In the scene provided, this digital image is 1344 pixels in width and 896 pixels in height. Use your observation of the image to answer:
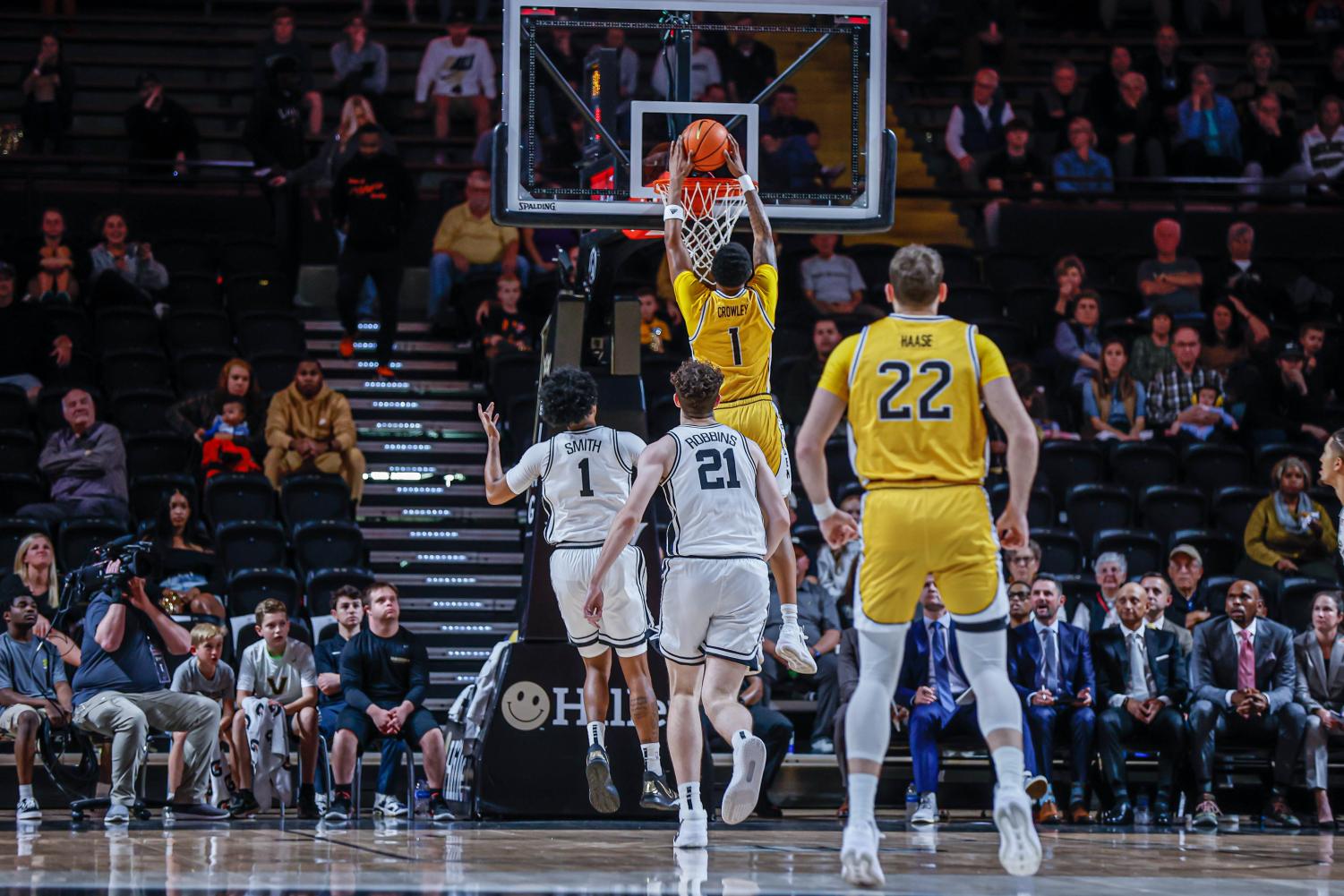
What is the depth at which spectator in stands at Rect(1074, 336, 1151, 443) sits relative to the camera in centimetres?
1617

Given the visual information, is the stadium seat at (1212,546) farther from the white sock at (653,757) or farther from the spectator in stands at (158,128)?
the spectator in stands at (158,128)

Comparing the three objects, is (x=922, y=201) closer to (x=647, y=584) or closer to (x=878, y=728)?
(x=647, y=584)

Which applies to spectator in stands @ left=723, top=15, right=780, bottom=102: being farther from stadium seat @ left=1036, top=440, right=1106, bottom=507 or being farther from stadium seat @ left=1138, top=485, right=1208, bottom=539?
stadium seat @ left=1138, top=485, right=1208, bottom=539

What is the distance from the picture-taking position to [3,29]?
20.3 meters

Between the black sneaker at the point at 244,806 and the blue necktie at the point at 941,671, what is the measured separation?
15.8 feet

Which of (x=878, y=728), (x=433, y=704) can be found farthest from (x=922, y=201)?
(x=878, y=728)

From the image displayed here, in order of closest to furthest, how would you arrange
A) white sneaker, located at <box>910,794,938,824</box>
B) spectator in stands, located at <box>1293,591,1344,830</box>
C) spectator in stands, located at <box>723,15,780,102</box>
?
1. white sneaker, located at <box>910,794,938,824</box>
2. spectator in stands, located at <box>1293,591,1344,830</box>
3. spectator in stands, located at <box>723,15,780,102</box>

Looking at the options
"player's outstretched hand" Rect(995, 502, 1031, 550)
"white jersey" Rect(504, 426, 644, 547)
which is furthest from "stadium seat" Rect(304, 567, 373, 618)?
"player's outstretched hand" Rect(995, 502, 1031, 550)

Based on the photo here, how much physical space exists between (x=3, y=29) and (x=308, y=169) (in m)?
5.54

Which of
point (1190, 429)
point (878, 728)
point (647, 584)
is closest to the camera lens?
point (878, 728)

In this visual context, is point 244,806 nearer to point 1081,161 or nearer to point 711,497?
point 711,497

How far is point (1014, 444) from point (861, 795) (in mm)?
1487

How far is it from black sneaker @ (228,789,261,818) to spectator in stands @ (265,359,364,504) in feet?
11.5

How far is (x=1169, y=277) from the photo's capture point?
1752 cm
